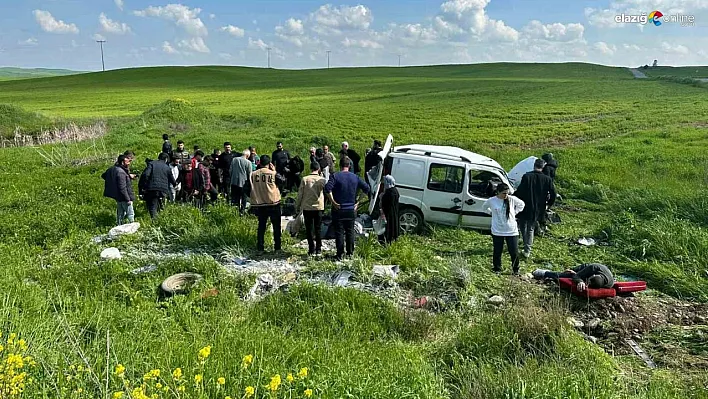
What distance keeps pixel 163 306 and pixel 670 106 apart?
1478 inches

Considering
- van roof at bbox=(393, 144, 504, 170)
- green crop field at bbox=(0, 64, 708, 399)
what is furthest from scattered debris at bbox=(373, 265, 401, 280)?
van roof at bbox=(393, 144, 504, 170)

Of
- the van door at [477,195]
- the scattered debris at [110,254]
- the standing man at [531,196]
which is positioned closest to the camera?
the scattered debris at [110,254]

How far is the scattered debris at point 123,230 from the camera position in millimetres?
9021

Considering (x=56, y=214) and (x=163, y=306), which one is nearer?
(x=163, y=306)

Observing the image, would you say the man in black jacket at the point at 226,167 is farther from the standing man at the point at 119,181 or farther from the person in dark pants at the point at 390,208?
the person in dark pants at the point at 390,208

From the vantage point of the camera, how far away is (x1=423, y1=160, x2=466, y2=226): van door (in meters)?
10.1

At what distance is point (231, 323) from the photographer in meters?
5.60

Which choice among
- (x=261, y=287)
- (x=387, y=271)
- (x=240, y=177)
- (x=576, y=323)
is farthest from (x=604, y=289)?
(x=240, y=177)

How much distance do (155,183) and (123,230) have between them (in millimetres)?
1105

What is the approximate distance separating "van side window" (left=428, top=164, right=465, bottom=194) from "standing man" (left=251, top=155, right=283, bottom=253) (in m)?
3.25

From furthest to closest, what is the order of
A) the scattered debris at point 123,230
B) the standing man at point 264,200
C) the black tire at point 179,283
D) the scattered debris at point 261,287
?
the scattered debris at point 123,230 → the standing man at point 264,200 → the scattered debris at point 261,287 → the black tire at point 179,283

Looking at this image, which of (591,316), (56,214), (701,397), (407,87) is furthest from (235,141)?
(407,87)

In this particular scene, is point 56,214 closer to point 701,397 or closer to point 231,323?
point 231,323

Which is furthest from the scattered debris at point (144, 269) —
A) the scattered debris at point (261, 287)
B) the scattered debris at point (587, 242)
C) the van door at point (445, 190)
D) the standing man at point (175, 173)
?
the scattered debris at point (587, 242)
